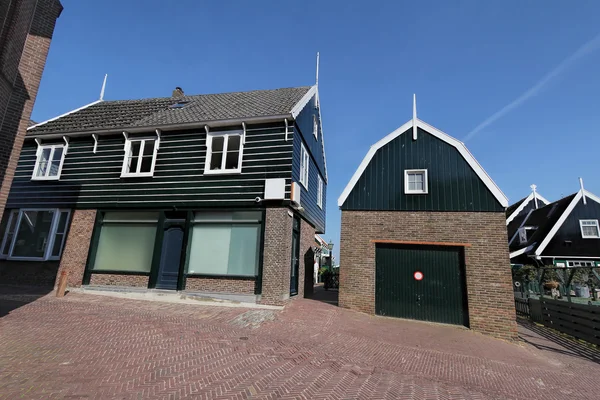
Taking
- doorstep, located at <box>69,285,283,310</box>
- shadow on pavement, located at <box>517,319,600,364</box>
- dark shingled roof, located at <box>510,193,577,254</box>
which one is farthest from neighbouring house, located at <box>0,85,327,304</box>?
dark shingled roof, located at <box>510,193,577,254</box>

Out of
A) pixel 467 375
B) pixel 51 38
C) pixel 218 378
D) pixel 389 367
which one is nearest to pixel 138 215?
pixel 51 38

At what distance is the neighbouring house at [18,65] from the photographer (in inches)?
322

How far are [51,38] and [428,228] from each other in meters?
14.5

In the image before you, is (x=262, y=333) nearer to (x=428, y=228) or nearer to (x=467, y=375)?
(x=467, y=375)

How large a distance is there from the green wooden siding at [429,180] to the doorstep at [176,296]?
18.3 feet

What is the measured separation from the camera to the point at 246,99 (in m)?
15.9

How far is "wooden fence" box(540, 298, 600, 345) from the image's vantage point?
37.3ft

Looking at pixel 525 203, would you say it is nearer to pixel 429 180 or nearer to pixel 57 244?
pixel 429 180

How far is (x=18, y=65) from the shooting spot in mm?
8672

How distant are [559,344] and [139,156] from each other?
18.4 meters

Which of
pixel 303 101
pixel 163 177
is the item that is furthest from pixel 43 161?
pixel 303 101

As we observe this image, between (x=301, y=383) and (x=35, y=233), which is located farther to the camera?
(x=35, y=233)

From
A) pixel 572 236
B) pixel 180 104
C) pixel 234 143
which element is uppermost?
pixel 180 104

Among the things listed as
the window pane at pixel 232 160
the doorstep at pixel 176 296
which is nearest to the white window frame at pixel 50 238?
the doorstep at pixel 176 296
